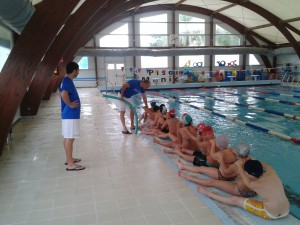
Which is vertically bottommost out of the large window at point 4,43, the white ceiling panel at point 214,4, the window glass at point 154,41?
the large window at point 4,43

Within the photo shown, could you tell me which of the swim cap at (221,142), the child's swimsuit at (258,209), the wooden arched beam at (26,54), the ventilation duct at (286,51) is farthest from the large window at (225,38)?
the child's swimsuit at (258,209)

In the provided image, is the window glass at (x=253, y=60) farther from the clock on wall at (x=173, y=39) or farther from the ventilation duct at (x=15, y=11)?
the ventilation duct at (x=15, y=11)

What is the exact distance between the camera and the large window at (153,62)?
25.1m

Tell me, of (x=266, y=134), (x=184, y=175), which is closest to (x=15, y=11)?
(x=184, y=175)

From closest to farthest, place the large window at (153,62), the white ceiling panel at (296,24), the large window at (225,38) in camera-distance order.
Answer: the white ceiling panel at (296,24)
the large window at (153,62)
the large window at (225,38)

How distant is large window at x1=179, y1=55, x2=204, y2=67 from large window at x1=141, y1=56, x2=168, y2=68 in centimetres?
154

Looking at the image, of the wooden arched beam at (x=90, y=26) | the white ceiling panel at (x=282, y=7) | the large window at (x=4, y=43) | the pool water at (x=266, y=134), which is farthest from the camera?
the white ceiling panel at (x=282, y=7)

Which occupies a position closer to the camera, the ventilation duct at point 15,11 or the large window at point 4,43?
the ventilation duct at point 15,11

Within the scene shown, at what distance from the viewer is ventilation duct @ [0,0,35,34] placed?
4.36m

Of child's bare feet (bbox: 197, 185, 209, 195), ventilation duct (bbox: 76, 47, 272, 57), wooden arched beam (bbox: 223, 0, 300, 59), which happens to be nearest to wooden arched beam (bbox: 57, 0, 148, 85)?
ventilation duct (bbox: 76, 47, 272, 57)

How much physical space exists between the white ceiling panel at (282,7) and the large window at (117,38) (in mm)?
10760

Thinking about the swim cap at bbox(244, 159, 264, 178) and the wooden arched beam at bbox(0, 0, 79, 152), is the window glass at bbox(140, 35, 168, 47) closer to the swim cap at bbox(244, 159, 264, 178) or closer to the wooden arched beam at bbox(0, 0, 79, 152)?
the wooden arched beam at bbox(0, 0, 79, 152)

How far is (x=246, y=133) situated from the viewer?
7305 millimetres

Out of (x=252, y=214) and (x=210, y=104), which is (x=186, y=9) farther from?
(x=252, y=214)
